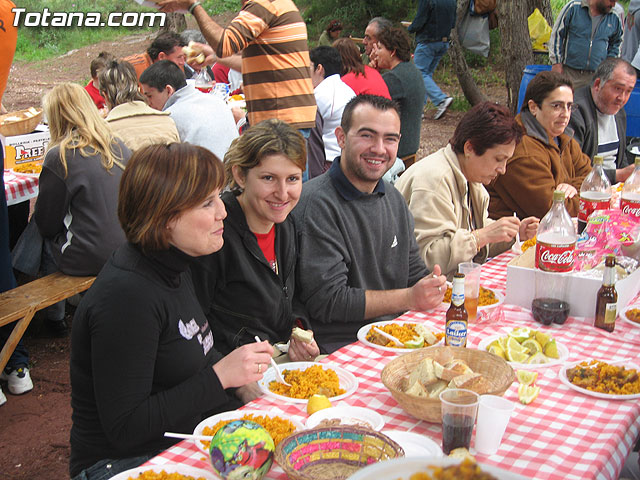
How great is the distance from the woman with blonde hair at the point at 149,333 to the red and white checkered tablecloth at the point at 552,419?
161mm

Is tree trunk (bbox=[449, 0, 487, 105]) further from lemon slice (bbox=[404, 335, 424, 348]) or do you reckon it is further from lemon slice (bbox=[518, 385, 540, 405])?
lemon slice (bbox=[518, 385, 540, 405])

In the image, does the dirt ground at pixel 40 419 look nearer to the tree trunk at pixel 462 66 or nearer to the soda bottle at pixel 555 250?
the soda bottle at pixel 555 250

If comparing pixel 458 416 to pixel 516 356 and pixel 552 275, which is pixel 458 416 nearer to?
pixel 516 356

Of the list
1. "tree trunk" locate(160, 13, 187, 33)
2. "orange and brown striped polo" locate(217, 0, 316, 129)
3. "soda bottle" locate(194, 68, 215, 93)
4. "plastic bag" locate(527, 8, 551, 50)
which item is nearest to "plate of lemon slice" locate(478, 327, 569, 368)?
"orange and brown striped polo" locate(217, 0, 316, 129)

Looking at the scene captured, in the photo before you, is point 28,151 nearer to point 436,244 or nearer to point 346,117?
point 346,117

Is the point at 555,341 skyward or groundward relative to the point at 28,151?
groundward

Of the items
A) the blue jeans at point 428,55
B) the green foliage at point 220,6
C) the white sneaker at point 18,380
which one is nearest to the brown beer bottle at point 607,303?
the white sneaker at point 18,380

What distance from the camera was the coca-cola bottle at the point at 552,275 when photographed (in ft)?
8.72

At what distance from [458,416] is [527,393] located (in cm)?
48

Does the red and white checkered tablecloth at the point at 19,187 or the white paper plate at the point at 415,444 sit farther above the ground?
the red and white checkered tablecloth at the point at 19,187

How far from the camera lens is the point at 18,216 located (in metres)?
5.31

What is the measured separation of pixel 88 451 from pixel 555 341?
1.63 meters

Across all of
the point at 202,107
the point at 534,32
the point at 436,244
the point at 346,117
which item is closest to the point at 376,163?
the point at 346,117

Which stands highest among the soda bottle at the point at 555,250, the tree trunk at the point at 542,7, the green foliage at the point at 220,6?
the green foliage at the point at 220,6
